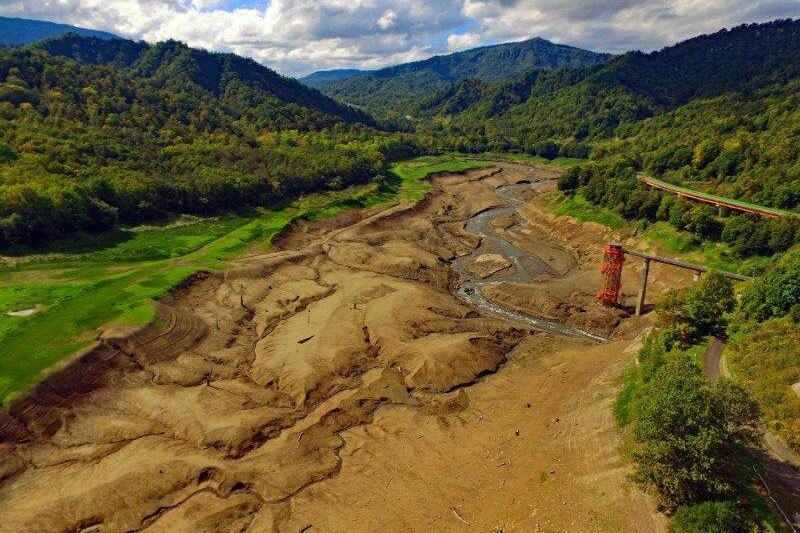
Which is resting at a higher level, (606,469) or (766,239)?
(766,239)

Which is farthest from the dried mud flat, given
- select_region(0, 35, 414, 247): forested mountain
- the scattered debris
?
select_region(0, 35, 414, 247): forested mountain

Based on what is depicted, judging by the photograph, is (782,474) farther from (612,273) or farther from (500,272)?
(500,272)

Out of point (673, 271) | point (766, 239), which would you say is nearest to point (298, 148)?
point (673, 271)

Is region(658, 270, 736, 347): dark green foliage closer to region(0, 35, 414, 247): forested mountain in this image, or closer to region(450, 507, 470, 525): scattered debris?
region(450, 507, 470, 525): scattered debris

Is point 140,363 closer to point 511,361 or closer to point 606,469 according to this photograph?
point 511,361

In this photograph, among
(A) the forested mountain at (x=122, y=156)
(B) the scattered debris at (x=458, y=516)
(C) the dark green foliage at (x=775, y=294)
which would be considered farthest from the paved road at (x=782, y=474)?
(A) the forested mountain at (x=122, y=156)

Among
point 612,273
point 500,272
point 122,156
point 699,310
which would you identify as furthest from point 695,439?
point 122,156
